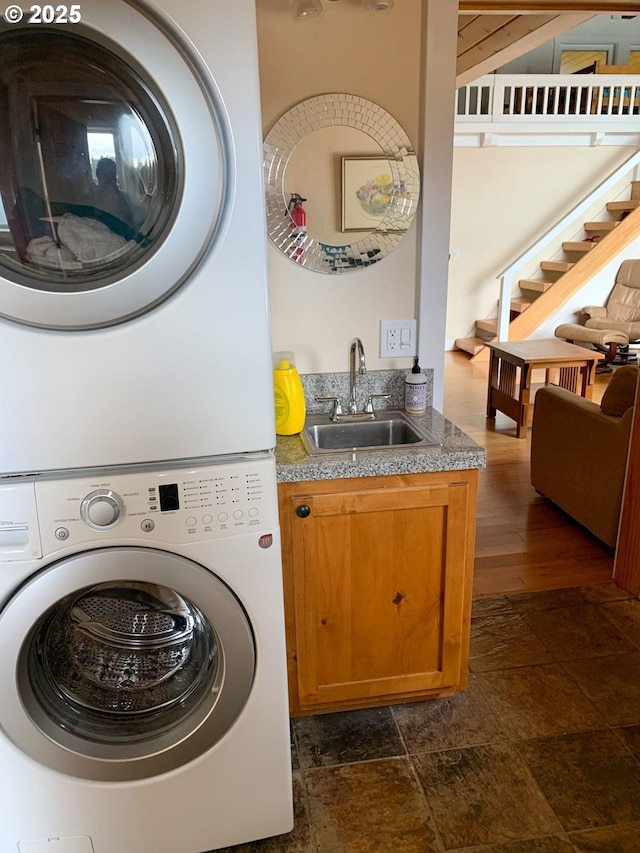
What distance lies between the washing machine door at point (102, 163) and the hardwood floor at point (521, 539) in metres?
1.97

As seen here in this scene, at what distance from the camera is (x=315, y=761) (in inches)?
69.9

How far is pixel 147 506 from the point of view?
124cm

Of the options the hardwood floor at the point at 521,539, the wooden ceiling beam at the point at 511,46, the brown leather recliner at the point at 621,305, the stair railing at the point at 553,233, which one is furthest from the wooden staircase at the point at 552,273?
the wooden ceiling beam at the point at 511,46

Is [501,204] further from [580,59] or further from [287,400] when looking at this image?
[287,400]

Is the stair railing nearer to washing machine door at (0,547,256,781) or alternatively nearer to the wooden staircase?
the wooden staircase

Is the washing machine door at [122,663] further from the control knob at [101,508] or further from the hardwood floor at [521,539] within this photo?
the hardwood floor at [521,539]

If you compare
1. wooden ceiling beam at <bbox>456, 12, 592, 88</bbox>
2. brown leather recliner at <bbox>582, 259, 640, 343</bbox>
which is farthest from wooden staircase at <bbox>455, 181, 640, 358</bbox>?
wooden ceiling beam at <bbox>456, 12, 592, 88</bbox>

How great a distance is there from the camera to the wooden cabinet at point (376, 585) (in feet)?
5.43

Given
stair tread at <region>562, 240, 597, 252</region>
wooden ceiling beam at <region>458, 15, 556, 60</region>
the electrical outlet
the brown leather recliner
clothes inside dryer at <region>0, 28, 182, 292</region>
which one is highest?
wooden ceiling beam at <region>458, 15, 556, 60</region>

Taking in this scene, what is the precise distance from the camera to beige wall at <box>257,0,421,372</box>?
5.88 feet

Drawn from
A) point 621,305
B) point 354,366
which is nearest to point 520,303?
point 621,305

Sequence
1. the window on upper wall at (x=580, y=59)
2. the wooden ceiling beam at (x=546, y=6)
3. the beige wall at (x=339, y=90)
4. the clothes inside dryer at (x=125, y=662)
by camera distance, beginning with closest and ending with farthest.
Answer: the clothes inside dryer at (x=125, y=662) < the beige wall at (x=339, y=90) < the wooden ceiling beam at (x=546, y=6) < the window on upper wall at (x=580, y=59)

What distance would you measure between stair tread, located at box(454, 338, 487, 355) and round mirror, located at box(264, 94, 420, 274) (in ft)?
16.5

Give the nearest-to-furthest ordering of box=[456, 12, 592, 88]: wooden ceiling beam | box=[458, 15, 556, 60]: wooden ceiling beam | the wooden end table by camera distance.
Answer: box=[456, 12, 592, 88]: wooden ceiling beam, box=[458, 15, 556, 60]: wooden ceiling beam, the wooden end table
